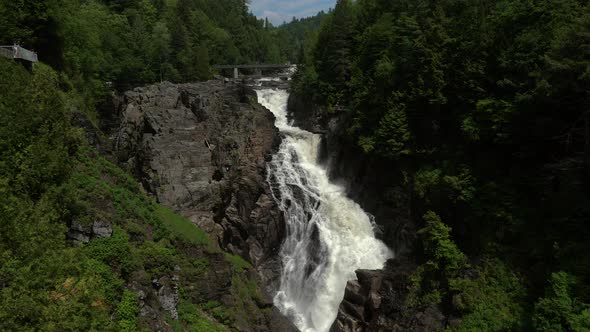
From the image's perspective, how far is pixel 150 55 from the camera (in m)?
55.4

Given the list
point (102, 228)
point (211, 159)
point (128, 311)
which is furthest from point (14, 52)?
point (128, 311)

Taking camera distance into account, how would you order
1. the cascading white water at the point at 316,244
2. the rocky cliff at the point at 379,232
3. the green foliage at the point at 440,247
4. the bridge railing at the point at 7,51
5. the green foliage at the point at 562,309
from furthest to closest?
the cascading white water at the point at 316,244 < the rocky cliff at the point at 379,232 < the green foliage at the point at 440,247 < the bridge railing at the point at 7,51 < the green foliage at the point at 562,309

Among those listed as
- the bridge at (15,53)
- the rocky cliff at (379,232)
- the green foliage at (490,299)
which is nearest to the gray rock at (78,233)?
the bridge at (15,53)

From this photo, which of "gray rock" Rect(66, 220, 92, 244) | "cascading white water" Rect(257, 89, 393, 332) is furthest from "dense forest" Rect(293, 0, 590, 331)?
"gray rock" Rect(66, 220, 92, 244)

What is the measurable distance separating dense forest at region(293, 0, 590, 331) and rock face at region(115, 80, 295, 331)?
951 cm

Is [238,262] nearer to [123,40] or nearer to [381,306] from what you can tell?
[381,306]

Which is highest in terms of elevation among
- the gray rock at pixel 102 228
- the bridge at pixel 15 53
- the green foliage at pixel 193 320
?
the bridge at pixel 15 53

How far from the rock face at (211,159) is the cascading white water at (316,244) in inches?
41.5

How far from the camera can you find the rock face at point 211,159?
3077 centimetres

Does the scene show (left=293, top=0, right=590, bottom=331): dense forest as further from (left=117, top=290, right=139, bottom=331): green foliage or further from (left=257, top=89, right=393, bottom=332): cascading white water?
(left=117, top=290, right=139, bottom=331): green foliage

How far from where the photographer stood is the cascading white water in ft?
88.9

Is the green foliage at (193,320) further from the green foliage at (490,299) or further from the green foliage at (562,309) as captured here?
the green foliage at (562,309)

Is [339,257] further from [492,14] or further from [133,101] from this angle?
[133,101]

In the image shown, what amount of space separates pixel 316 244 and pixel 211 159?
13.3m
